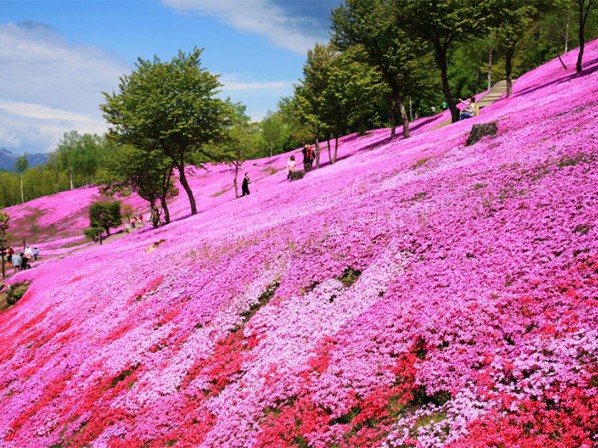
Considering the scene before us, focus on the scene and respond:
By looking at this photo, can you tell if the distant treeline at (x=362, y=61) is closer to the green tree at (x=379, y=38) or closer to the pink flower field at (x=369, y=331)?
the green tree at (x=379, y=38)

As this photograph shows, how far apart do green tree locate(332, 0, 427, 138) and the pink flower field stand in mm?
31729

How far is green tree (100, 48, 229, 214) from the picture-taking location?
42.0 m

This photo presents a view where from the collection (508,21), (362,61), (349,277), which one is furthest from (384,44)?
(349,277)

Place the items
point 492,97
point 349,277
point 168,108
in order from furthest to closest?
point 492,97 < point 168,108 < point 349,277

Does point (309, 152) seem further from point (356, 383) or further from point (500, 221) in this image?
point (356, 383)

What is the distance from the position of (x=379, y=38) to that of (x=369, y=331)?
158 ft

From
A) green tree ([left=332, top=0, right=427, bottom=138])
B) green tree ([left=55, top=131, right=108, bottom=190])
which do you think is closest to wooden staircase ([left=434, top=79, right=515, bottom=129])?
green tree ([left=332, top=0, right=427, bottom=138])

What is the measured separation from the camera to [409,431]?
22.3ft

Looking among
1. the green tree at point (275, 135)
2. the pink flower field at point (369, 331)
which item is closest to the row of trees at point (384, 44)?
the pink flower field at point (369, 331)

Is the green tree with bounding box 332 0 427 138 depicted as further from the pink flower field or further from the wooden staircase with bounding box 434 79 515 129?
the pink flower field

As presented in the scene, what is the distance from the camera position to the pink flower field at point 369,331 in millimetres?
6848

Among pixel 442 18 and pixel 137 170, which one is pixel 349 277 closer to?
pixel 442 18

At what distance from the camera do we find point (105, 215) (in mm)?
72375

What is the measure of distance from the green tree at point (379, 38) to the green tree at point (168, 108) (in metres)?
18.3
